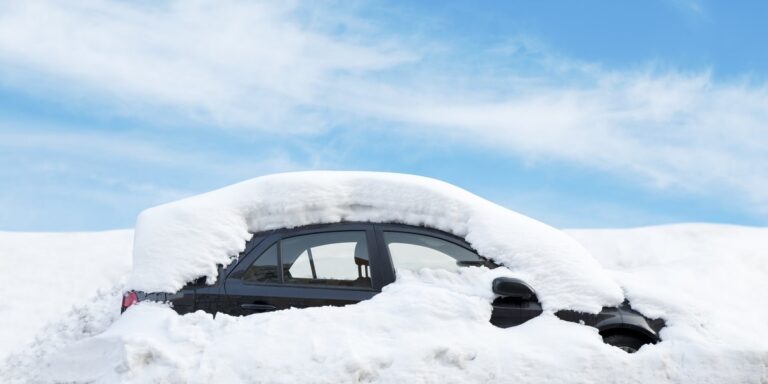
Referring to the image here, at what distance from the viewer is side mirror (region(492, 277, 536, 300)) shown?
5.43 metres

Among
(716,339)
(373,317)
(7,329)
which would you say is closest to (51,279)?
(7,329)

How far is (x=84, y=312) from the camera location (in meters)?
7.55

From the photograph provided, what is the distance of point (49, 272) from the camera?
1297cm

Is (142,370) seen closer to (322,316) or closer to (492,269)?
(322,316)

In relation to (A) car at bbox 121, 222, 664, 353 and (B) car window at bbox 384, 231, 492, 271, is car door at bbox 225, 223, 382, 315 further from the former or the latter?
(B) car window at bbox 384, 231, 492, 271

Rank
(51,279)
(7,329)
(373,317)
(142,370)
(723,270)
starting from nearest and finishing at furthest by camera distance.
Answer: (142,370) < (373,317) < (7,329) < (51,279) < (723,270)

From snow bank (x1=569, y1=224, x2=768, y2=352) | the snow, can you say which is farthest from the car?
snow bank (x1=569, y1=224, x2=768, y2=352)

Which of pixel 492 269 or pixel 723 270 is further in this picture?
pixel 723 270

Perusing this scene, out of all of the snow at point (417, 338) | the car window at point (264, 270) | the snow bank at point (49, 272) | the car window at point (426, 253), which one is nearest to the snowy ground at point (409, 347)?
the snow at point (417, 338)

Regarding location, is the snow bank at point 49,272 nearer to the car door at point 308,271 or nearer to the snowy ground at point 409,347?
the snowy ground at point 409,347

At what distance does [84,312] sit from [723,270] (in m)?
11.6

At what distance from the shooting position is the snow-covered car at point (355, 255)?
18.4 feet

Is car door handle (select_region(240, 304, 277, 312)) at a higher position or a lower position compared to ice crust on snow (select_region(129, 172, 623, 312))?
lower

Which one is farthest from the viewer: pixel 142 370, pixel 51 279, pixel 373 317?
pixel 51 279
